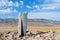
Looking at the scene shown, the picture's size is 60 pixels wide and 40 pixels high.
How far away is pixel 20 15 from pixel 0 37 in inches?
120

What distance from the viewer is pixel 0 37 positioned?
79.0ft

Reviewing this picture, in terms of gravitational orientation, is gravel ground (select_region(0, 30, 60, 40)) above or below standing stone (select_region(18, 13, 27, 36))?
below

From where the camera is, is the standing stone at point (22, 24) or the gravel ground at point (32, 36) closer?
the gravel ground at point (32, 36)

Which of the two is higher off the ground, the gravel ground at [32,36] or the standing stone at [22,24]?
the standing stone at [22,24]

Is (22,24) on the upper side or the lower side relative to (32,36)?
upper

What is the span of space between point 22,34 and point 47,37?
3171mm

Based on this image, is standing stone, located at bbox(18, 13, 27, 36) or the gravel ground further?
standing stone, located at bbox(18, 13, 27, 36)

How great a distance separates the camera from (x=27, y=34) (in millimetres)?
24609

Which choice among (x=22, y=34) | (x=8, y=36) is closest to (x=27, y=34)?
(x=22, y=34)

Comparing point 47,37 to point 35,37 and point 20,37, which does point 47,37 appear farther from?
point 20,37

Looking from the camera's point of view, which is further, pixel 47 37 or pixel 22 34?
pixel 22 34

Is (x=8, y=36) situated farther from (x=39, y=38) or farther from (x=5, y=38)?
(x=39, y=38)

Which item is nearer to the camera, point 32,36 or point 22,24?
point 32,36

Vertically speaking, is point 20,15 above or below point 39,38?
above
